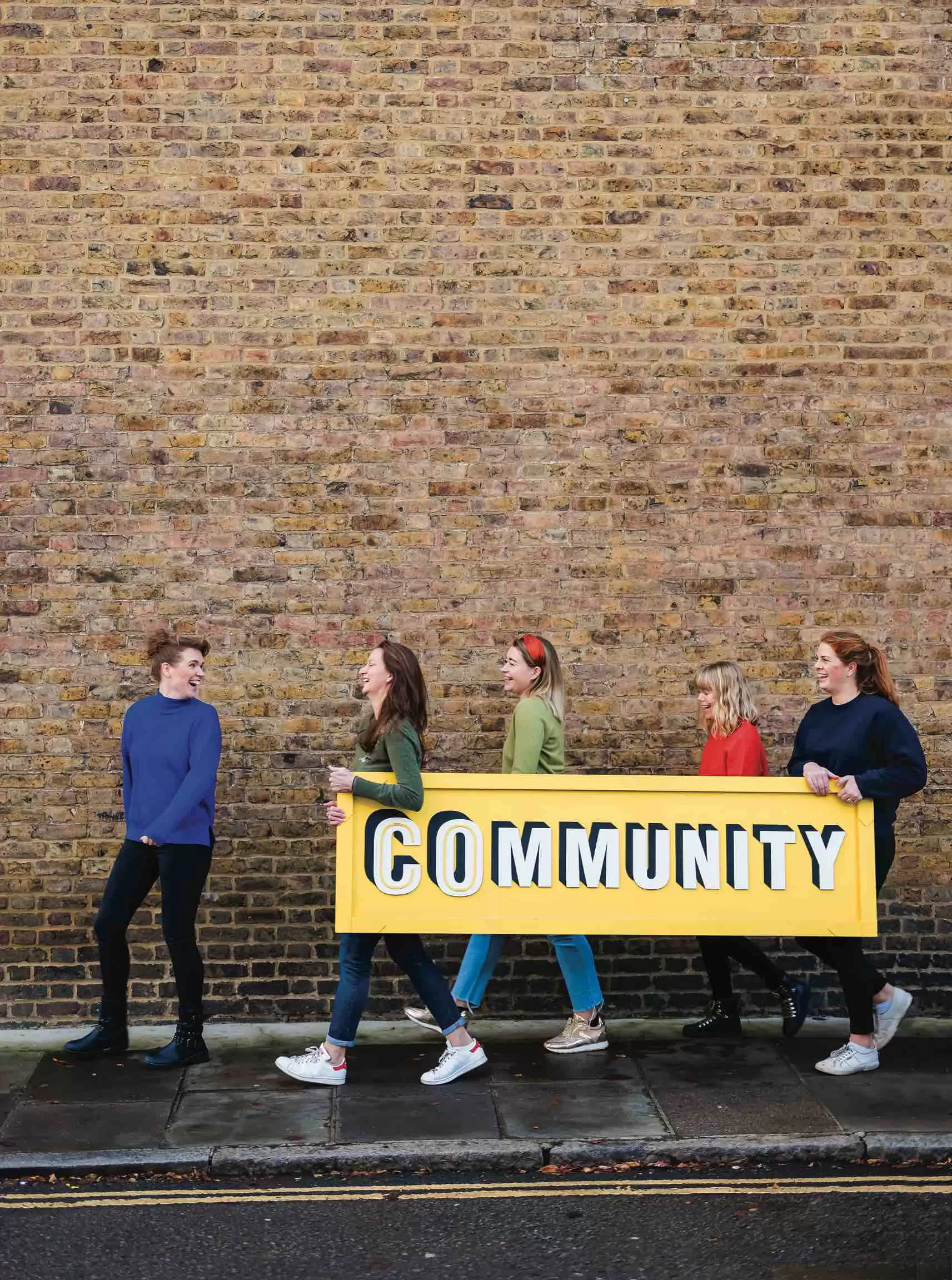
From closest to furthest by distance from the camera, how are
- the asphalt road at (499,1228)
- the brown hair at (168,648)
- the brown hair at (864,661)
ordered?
the asphalt road at (499,1228) < the brown hair at (864,661) < the brown hair at (168,648)

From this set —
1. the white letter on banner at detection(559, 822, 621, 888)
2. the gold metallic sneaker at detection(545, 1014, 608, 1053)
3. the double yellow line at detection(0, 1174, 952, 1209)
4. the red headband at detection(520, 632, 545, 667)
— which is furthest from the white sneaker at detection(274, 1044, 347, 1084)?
the red headband at detection(520, 632, 545, 667)

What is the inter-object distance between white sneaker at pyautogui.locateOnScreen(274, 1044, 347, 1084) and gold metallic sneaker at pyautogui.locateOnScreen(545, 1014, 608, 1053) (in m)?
1.11

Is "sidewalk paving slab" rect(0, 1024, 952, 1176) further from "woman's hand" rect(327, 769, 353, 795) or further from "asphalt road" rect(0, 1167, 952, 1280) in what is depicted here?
"woman's hand" rect(327, 769, 353, 795)

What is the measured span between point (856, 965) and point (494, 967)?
5.57 ft

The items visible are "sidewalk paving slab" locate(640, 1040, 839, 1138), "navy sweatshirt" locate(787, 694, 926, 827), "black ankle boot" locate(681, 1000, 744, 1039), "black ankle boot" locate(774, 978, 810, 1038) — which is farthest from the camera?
"black ankle boot" locate(681, 1000, 744, 1039)

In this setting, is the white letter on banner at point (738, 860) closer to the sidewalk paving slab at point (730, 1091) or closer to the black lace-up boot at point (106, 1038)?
the sidewalk paving slab at point (730, 1091)

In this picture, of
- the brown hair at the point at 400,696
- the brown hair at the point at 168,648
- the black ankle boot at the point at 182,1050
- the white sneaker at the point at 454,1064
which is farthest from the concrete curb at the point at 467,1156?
the brown hair at the point at 168,648

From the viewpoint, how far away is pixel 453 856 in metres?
6.42

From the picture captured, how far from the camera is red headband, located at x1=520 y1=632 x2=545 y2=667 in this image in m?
6.78

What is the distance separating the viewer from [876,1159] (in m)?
5.50

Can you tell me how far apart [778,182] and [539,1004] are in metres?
4.57

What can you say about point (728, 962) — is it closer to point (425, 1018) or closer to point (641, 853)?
point (641, 853)

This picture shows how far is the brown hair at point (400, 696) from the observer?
625 cm

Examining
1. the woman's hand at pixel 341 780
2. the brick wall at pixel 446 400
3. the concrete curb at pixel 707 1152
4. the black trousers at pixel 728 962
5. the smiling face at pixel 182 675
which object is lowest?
the concrete curb at pixel 707 1152
